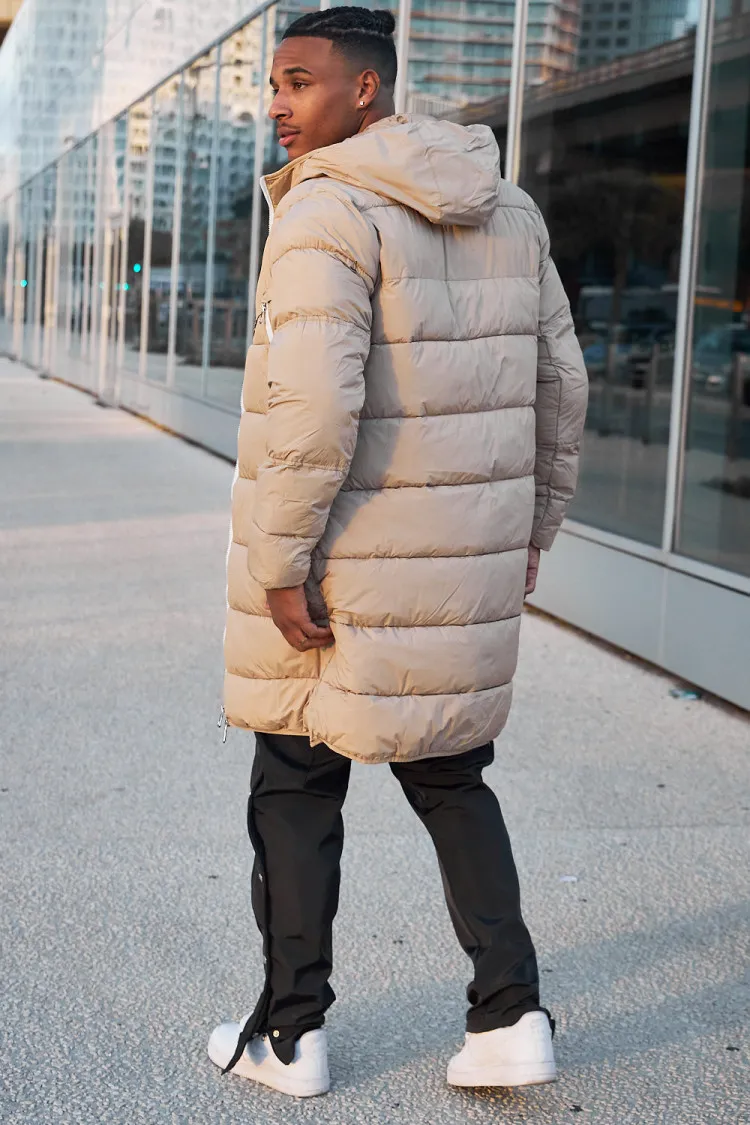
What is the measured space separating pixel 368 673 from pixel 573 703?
3362 mm

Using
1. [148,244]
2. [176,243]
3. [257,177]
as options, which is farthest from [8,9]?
[257,177]

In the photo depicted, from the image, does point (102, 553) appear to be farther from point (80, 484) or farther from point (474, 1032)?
point (474, 1032)

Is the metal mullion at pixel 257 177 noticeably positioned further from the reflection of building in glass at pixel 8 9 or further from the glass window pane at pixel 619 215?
the reflection of building in glass at pixel 8 9

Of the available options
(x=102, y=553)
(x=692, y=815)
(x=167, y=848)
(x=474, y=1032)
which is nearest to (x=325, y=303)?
(x=474, y=1032)

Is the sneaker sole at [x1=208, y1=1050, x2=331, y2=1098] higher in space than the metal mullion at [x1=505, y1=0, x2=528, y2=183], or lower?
lower

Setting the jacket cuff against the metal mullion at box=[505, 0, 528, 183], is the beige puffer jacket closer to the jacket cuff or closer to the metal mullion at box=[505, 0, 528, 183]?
the jacket cuff

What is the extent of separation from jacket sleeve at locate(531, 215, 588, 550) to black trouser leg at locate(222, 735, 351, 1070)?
0.65 metres

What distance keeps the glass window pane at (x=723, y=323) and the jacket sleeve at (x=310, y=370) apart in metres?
4.11

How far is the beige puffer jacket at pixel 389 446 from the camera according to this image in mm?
2527

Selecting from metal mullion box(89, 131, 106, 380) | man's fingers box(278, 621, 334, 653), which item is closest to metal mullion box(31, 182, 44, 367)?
metal mullion box(89, 131, 106, 380)

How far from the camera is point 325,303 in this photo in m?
2.49

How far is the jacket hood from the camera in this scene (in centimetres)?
260

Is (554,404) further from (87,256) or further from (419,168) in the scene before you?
(87,256)

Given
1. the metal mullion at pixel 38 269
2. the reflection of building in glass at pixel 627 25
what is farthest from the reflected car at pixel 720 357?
the metal mullion at pixel 38 269
